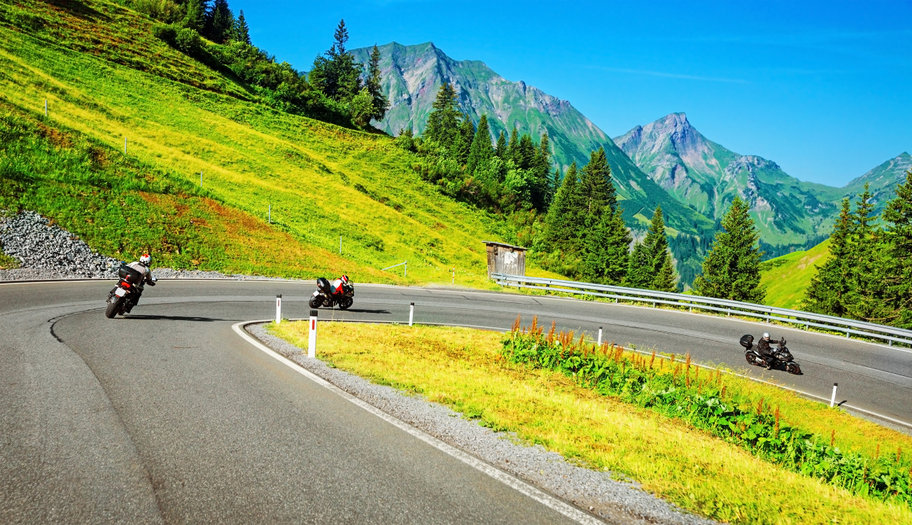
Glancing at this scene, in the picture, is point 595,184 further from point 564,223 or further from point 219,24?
point 219,24

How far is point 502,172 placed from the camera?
9650 centimetres

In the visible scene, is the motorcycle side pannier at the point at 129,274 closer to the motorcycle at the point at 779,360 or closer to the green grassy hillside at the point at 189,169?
the green grassy hillside at the point at 189,169

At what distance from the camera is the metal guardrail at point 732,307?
21547mm

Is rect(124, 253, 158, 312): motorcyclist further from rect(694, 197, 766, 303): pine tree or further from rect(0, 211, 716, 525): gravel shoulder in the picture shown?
rect(694, 197, 766, 303): pine tree

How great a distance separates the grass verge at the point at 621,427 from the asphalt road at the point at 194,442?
4.82 ft

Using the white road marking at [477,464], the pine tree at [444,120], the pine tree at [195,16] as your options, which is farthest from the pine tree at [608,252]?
the pine tree at [195,16]

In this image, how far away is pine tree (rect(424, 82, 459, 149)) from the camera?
106 metres

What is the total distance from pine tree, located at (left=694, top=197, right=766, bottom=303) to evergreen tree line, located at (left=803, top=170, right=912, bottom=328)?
5467mm

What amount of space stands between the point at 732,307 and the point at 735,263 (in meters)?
31.4

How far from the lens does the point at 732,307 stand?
28.5 metres

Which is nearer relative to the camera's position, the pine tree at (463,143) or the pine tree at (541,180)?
the pine tree at (463,143)

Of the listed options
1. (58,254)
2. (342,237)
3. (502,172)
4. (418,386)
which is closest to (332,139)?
(502,172)

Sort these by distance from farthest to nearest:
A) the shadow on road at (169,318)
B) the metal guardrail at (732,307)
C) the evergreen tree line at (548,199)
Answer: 1. the evergreen tree line at (548,199)
2. the metal guardrail at (732,307)
3. the shadow on road at (169,318)

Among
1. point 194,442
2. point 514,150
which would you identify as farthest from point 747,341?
point 514,150
